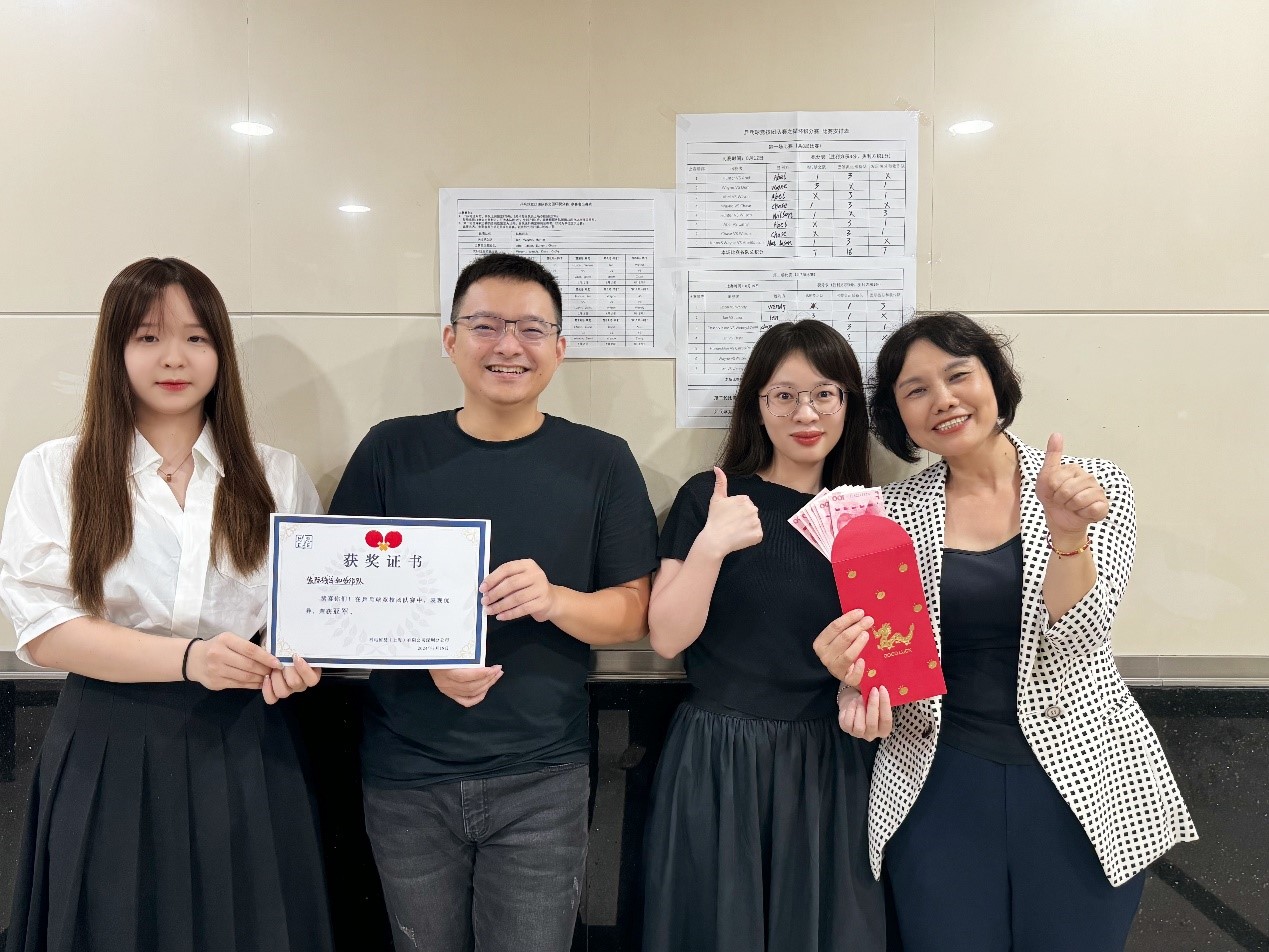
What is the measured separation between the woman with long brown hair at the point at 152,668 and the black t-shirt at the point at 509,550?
21 centimetres

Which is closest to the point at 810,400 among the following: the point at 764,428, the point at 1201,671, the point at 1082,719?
the point at 764,428

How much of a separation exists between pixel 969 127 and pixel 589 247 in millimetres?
993

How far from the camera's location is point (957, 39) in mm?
1889

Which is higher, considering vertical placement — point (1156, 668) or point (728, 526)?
point (728, 526)

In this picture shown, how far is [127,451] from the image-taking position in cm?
153

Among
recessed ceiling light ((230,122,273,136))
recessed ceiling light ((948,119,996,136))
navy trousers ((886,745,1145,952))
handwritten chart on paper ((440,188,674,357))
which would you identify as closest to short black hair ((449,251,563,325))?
handwritten chart on paper ((440,188,674,357))

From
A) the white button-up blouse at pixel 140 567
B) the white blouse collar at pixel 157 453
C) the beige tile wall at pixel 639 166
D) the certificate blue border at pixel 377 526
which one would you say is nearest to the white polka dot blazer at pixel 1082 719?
the beige tile wall at pixel 639 166

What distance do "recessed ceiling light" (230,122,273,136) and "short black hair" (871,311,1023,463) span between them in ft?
5.25

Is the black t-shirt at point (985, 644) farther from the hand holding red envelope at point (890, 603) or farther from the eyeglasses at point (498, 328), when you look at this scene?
the eyeglasses at point (498, 328)

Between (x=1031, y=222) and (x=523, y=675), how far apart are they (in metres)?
1.65

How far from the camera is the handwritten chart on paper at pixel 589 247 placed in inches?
74.8

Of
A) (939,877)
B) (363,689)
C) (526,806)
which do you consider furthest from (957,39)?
(363,689)

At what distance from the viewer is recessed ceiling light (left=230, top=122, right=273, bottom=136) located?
190cm

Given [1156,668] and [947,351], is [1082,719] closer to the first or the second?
[1156,668]
